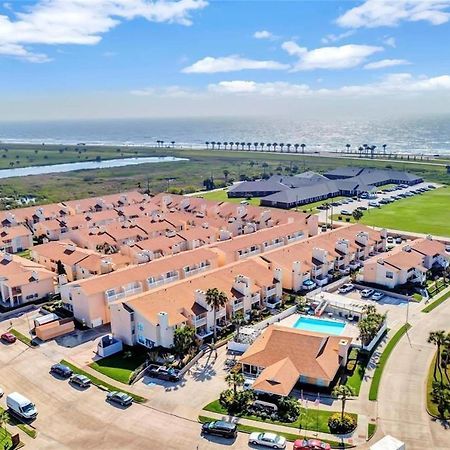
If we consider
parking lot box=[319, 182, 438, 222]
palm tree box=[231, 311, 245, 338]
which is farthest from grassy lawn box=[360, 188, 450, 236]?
palm tree box=[231, 311, 245, 338]

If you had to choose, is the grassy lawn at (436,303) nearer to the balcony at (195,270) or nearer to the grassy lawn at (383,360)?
the grassy lawn at (383,360)

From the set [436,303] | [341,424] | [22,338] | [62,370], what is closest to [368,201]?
[436,303]

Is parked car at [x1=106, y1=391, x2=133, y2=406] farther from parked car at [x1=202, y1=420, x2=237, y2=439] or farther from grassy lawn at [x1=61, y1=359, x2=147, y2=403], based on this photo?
parked car at [x1=202, y1=420, x2=237, y2=439]

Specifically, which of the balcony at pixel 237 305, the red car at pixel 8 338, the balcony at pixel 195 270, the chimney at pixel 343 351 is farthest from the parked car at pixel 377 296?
the red car at pixel 8 338

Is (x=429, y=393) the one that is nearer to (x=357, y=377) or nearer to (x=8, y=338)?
(x=357, y=377)

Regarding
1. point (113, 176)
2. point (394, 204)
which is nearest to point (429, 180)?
point (394, 204)

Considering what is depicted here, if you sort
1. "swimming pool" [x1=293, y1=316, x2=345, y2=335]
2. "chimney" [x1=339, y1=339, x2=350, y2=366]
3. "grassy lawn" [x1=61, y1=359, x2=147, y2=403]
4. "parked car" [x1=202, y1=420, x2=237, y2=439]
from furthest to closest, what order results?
"swimming pool" [x1=293, y1=316, x2=345, y2=335] < "chimney" [x1=339, y1=339, x2=350, y2=366] < "grassy lawn" [x1=61, y1=359, x2=147, y2=403] < "parked car" [x1=202, y1=420, x2=237, y2=439]
